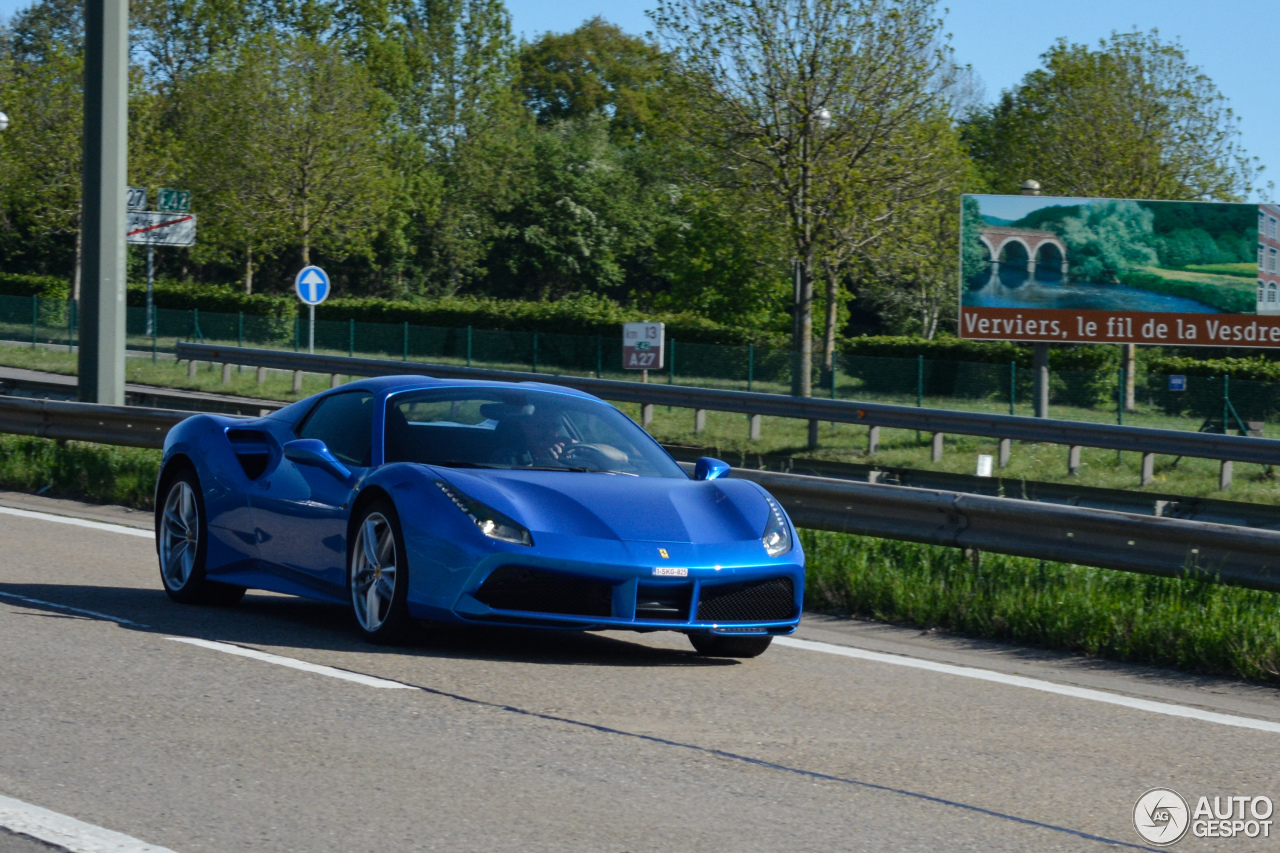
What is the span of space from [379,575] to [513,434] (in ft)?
3.02

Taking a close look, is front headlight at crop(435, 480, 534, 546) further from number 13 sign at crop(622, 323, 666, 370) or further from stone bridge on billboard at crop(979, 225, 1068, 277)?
stone bridge on billboard at crop(979, 225, 1068, 277)

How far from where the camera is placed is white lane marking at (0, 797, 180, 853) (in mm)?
4195

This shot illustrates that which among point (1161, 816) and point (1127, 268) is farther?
point (1127, 268)

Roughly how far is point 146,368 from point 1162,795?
33.6 metres

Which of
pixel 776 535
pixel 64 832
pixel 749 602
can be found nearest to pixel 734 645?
pixel 749 602

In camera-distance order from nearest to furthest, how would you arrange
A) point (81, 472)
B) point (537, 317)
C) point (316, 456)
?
point (316, 456) → point (81, 472) → point (537, 317)

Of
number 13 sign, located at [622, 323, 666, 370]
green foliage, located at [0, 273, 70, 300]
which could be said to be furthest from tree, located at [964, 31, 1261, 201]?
green foliage, located at [0, 273, 70, 300]

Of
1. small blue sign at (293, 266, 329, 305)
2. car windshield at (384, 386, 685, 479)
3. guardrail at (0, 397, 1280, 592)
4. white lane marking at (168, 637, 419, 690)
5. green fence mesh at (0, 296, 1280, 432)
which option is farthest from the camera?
green fence mesh at (0, 296, 1280, 432)

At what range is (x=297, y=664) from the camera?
6.79 meters

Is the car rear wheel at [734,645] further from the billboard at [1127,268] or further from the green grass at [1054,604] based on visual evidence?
the billboard at [1127,268]

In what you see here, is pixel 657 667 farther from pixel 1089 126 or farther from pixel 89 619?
pixel 1089 126

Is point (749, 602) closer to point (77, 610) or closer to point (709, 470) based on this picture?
point (709, 470)

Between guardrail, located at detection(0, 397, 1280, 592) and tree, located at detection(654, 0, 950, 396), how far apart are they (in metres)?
20.7

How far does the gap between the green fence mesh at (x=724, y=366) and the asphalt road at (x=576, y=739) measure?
2277 centimetres
